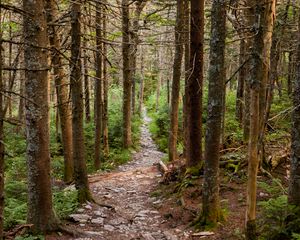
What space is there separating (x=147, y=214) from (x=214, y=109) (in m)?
3.63

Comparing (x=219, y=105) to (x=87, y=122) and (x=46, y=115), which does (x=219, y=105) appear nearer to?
(x=46, y=115)

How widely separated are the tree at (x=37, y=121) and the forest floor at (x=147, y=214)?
53 centimetres

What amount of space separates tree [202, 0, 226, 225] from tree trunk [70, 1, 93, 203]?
3.14 meters

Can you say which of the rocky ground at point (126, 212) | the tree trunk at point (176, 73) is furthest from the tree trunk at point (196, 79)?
the tree trunk at point (176, 73)

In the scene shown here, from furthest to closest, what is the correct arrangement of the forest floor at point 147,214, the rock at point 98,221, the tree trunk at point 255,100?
1. the rock at point 98,221
2. the forest floor at point 147,214
3. the tree trunk at point 255,100

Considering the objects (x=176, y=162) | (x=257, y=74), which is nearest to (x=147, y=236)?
(x=257, y=74)

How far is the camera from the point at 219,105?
22.0 feet

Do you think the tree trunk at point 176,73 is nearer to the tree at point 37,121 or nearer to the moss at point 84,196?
the moss at point 84,196

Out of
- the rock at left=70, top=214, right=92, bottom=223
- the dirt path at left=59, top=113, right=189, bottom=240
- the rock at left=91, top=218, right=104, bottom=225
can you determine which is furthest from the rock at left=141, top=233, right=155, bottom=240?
the rock at left=70, top=214, right=92, bottom=223

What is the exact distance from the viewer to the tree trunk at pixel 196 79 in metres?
9.44

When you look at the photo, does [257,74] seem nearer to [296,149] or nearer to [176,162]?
[296,149]

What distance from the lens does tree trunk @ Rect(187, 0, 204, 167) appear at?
944cm

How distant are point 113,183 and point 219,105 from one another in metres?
6.76

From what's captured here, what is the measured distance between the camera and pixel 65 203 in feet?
27.3
